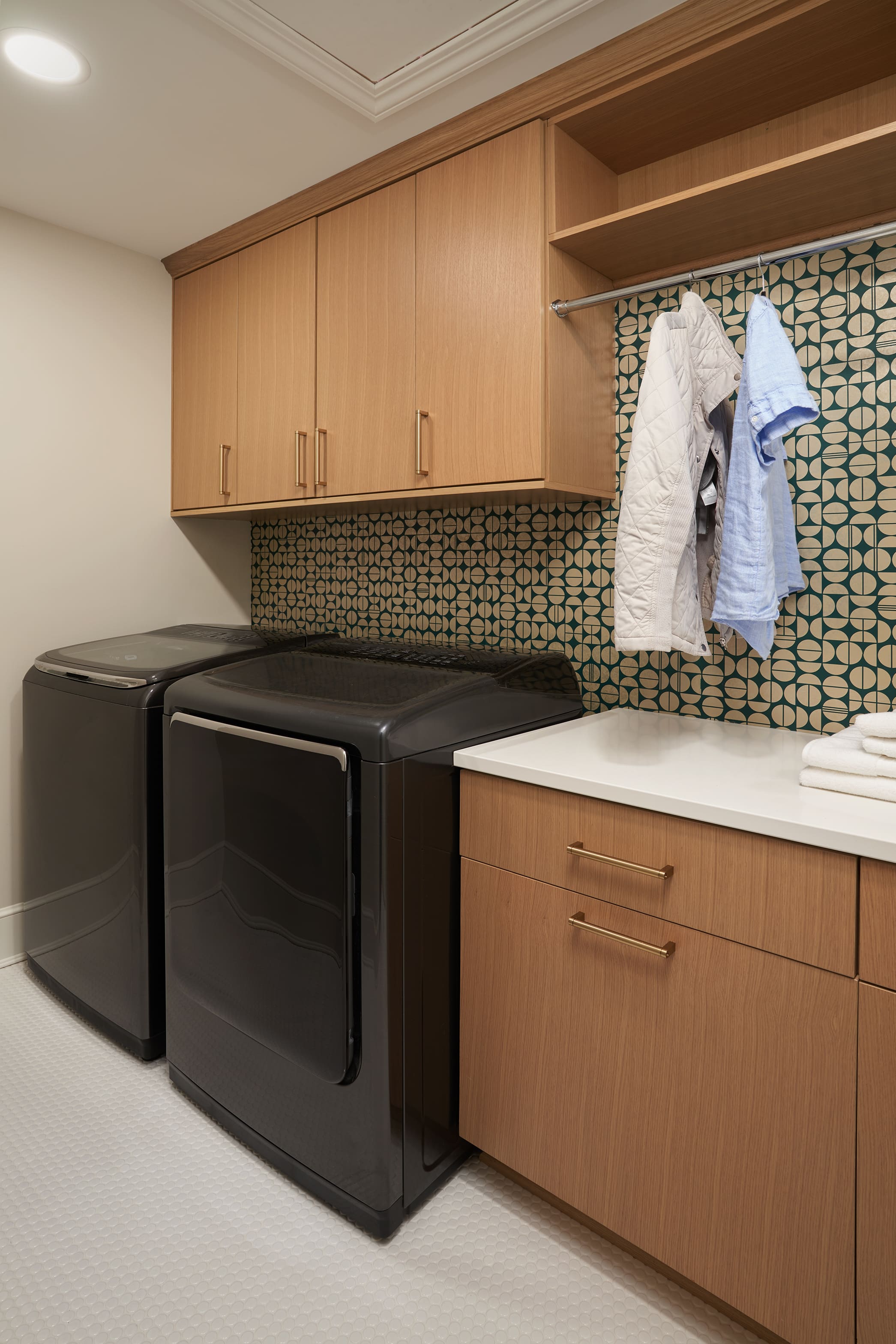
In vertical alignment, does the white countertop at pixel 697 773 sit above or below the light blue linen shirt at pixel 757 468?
below

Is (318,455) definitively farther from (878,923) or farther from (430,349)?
(878,923)

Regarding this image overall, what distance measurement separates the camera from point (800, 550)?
1.68 meters

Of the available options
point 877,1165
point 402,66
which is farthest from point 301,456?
point 877,1165

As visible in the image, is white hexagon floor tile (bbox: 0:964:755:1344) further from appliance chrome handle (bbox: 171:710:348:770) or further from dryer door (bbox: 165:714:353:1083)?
appliance chrome handle (bbox: 171:710:348:770)

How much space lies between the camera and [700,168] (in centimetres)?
176

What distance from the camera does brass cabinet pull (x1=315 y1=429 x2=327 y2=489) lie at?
2.19 meters

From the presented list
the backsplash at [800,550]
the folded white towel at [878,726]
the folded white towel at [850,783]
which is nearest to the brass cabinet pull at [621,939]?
the folded white towel at [850,783]

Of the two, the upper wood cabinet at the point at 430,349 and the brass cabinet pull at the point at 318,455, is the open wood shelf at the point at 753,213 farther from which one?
the brass cabinet pull at the point at 318,455

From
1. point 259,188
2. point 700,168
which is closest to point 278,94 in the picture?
point 259,188

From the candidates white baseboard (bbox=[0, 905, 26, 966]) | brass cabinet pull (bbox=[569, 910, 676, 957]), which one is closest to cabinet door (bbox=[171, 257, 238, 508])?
white baseboard (bbox=[0, 905, 26, 966])

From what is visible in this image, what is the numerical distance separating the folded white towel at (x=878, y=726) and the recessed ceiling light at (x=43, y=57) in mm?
1944

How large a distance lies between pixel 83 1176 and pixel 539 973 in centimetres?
108

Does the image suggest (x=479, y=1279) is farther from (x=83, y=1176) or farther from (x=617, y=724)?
(x=617, y=724)

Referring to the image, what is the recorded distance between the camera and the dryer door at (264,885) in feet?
4.76
